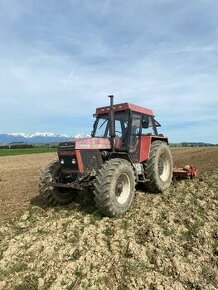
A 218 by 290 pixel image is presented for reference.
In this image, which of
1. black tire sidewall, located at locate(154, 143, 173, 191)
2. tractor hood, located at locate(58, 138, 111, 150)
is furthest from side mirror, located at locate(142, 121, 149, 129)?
tractor hood, located at locate(58, 138, 111, 150)

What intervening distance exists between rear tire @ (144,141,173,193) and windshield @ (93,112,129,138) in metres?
1.11

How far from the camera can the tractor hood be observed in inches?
339

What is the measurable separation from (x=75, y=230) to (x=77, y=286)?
1948mm

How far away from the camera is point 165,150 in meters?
11.0

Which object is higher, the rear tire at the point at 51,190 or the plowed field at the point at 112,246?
the rear tire at the point at 51,190

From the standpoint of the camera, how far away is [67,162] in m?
8.90

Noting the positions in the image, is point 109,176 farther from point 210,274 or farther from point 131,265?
point 210,274

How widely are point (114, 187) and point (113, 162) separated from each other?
588 mm

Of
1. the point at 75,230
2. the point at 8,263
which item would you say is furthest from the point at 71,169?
the point at 8,263

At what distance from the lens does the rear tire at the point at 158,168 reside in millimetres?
10086

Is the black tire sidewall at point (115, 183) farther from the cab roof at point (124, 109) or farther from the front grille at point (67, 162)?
the cab roof at point (124, 109)

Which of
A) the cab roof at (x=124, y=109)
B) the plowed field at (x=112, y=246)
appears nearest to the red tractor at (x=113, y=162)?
the cab roof at (x=124, y=109)

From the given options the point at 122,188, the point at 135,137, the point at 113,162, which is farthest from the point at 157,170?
the point at 113,162

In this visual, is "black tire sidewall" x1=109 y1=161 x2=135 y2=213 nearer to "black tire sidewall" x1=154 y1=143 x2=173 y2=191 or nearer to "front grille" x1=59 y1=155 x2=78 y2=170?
"front grille" x1=59 y1=155 x2=78 y2=170
